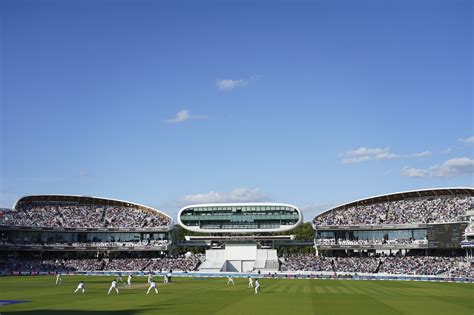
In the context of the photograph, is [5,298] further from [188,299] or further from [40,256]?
[40,256]

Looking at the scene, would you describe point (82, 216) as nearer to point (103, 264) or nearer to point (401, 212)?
point (103, 264)

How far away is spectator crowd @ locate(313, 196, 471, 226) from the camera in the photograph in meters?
87.4

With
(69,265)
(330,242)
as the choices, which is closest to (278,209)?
(330,242)

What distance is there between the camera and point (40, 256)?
330 feet

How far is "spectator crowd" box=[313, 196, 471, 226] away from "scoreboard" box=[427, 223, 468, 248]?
492cm

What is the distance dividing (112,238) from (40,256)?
14.4 m

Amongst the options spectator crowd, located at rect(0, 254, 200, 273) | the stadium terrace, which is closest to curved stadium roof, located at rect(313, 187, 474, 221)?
the stadium terrace

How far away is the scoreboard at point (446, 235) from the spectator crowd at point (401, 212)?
16.1ft

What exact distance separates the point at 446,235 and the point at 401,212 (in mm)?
16788

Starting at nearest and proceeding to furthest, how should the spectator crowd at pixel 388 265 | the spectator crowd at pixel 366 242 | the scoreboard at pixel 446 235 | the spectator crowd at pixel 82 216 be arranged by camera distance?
the spectator crowd at pixel 388 265, the scoreboard at pixel 446 235, the spectator crowd at pixel 366 242, the spectator crowd at pixel 82 216

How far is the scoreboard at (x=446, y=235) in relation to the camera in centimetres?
7700

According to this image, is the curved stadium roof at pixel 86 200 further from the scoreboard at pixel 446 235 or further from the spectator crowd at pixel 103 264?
the scoreboard at pixel 446 235

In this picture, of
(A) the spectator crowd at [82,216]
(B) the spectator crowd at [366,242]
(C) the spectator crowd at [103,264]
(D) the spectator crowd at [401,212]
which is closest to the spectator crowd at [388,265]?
(B) the spectator crowd at [366,242]

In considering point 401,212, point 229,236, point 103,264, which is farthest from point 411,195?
point 103,264
